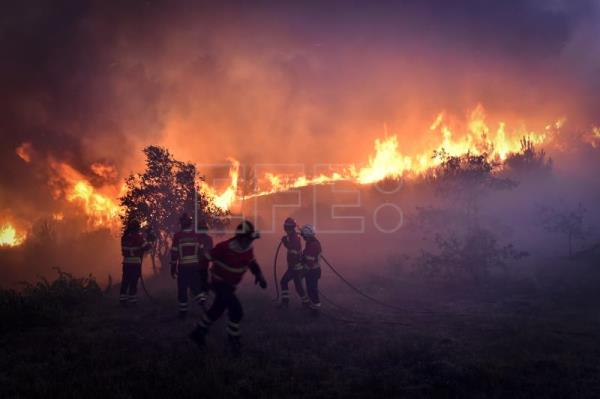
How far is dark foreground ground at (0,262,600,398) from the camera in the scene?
6773 mm

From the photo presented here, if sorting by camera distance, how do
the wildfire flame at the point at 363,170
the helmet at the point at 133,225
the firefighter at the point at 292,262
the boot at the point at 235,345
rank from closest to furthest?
1. the boot at the point at 235,345
2. the firefighter at the point at 292,262
3. the helmet at the point at 133,225
4. the wildfire flame at the point at 363,170

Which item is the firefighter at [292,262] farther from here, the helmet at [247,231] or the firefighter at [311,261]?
the helmet at [247,231]

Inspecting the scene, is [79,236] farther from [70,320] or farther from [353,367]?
[353,367]

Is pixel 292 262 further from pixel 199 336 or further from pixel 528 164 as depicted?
pixel 528 164

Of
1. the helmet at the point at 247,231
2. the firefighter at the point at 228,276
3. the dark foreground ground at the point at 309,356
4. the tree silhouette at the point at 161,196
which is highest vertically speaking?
the tree silhouette at the point at 161,196

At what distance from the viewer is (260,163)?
208 ft

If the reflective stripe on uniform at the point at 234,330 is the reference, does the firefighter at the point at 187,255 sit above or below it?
above

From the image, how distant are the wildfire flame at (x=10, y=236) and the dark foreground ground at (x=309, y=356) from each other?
158 ft

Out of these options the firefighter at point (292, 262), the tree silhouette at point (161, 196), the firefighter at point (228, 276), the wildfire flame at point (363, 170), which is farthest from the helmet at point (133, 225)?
the wildfire flame at point (363, 170)

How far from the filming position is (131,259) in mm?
13906

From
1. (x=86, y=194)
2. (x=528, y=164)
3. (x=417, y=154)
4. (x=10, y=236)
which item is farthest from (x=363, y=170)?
(x=10, y=236)

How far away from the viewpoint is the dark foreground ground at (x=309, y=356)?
677cm

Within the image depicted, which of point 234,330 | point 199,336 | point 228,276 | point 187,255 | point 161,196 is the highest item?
point 161,196

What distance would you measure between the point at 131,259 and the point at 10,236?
50.7 metres
